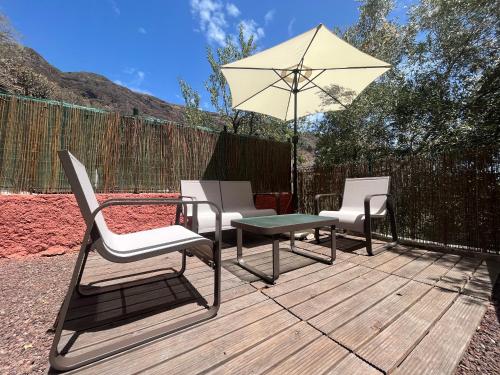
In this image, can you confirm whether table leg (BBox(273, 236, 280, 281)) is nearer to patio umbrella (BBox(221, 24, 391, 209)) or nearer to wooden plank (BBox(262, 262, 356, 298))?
wooden plank (BBox(262, 262, 356, 298))

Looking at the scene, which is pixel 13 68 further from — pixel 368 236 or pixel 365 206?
pixel 368 236

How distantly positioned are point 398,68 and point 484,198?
231 inches

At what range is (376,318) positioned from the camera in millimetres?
1515

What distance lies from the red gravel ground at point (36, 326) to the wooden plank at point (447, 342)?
4cm

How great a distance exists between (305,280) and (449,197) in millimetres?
2509

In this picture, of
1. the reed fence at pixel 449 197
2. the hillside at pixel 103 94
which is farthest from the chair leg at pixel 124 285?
the hillside at pixel 103 94

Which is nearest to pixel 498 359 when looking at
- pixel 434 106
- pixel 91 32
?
pixel 434 106

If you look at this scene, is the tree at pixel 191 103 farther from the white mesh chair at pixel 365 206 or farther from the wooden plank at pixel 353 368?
the wooden plank at pixel 353 368

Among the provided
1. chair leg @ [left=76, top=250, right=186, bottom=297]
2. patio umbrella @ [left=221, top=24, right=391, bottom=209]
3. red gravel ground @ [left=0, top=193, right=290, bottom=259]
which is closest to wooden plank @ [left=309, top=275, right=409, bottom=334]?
chair leg @ [left=76, top=250, right=186, bottom=297]

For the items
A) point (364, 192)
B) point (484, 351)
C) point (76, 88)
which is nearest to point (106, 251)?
point (484, 351)

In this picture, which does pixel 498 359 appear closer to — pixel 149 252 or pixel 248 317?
pixel 248 317

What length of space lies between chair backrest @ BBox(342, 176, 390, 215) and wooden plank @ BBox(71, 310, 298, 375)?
2455 millimetres

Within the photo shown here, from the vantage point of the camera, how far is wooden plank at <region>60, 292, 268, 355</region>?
1.32 metres

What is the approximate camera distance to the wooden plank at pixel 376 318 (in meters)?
1.32
